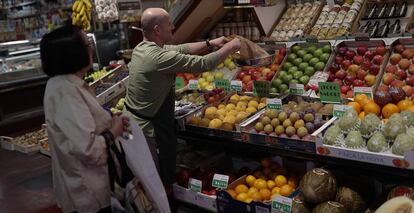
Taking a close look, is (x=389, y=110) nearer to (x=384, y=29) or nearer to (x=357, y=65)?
(x=357, y=65)

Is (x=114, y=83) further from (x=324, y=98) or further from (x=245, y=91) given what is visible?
(x=324, y=98)

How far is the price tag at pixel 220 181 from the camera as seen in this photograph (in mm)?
3150

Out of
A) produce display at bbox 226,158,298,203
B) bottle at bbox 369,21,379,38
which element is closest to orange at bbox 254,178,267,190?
produce display at bbox 226,158,298,203

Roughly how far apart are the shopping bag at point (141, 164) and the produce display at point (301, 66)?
4.82ft

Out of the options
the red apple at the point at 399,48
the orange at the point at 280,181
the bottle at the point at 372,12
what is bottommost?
the orange at the point at 280,181

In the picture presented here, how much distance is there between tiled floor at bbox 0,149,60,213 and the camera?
4.43m

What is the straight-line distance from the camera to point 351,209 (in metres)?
2.59

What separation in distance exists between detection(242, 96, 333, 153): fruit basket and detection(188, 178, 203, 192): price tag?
1.87ft

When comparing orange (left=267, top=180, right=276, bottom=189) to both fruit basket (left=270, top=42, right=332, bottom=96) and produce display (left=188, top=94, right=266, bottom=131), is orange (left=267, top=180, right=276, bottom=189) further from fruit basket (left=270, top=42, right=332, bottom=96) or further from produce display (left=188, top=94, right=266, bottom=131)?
fruit basket (left=270, top=42, right=332, bottom=96)

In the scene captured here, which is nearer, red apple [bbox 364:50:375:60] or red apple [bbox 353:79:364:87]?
red apple [bbox 353:79:364:87]

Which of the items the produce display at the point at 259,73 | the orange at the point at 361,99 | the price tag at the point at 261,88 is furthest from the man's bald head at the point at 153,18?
the orange at the point at 361,99

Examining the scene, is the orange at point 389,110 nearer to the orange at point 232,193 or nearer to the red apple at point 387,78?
the red apple at point 387,78

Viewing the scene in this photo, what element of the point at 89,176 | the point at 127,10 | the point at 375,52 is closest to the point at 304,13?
the point at 375,52

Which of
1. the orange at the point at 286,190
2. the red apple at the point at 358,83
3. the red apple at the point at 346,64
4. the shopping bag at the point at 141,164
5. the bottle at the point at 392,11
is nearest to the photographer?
the shopping bag at the point at 141,164
